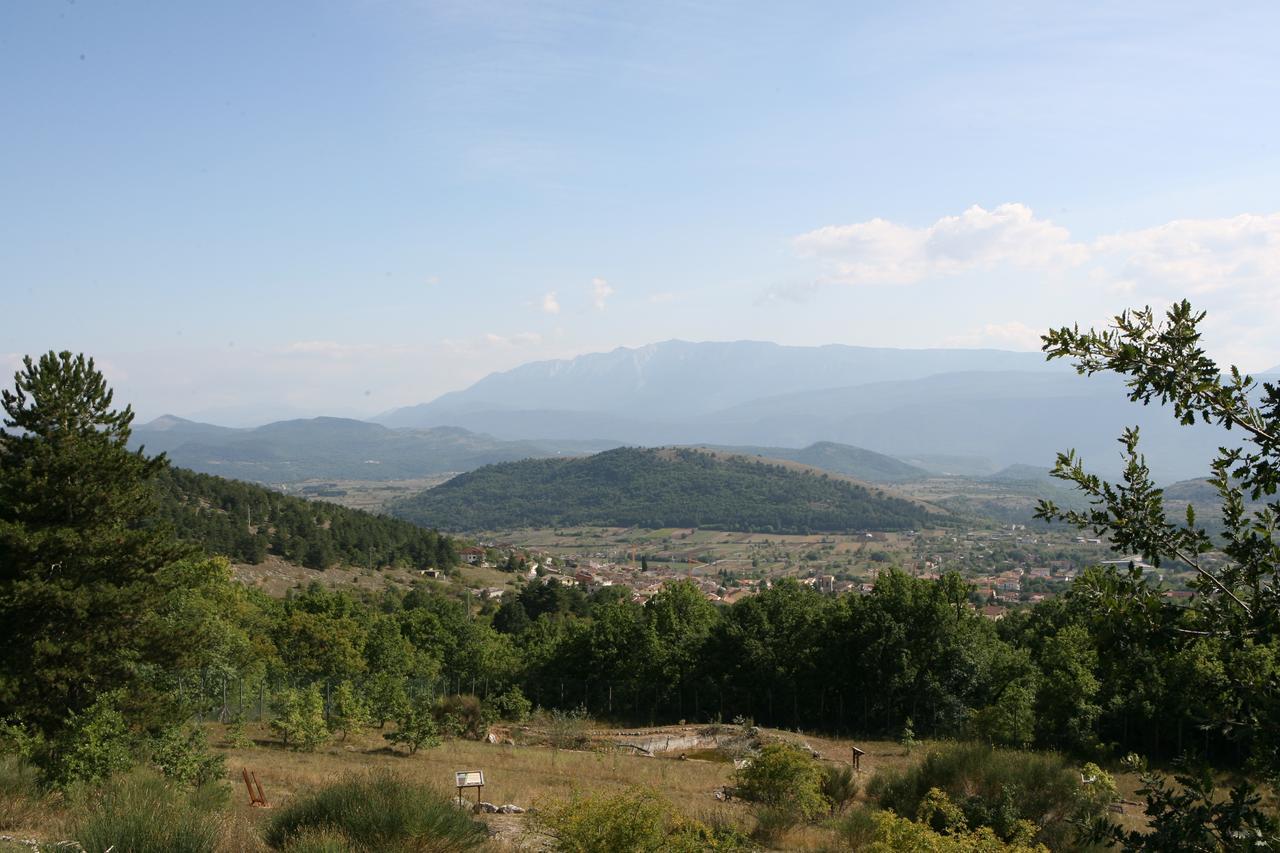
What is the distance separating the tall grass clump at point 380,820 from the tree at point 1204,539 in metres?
6.72

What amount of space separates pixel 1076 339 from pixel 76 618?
663 inches

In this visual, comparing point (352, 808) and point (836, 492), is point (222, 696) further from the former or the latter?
point (836, 492)

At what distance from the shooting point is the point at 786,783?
1330 centimetres

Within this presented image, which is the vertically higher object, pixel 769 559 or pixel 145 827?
pixel 145 827

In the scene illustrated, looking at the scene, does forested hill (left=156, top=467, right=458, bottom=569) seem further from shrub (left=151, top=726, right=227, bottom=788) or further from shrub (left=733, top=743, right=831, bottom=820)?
shrub (left=733, top=743, right=831, bottom=820)

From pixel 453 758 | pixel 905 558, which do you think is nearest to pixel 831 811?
pixel 453 758

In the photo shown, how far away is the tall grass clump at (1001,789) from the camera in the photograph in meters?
11.3

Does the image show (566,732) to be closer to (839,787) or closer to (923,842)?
(839,787)

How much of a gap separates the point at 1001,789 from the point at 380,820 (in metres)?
9.09

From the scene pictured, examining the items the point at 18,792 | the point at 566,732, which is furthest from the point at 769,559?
the point at 18,792

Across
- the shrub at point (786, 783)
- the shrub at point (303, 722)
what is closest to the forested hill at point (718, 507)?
the shrub at point (303, 722)

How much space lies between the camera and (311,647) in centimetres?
3484

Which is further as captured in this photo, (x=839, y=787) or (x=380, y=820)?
(x=839, y=787)

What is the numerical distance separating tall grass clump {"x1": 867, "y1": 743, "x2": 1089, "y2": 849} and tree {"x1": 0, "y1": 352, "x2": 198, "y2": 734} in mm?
13719
